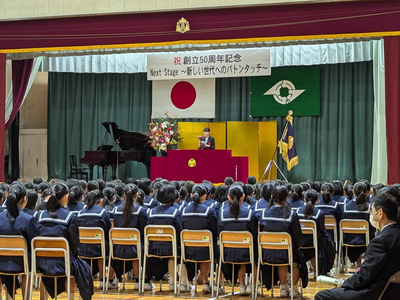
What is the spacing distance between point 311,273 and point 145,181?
263 centimetres

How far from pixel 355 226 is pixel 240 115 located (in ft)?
36.2

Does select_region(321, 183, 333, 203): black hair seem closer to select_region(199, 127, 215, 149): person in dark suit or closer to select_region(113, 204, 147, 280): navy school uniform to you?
select_region(113, 204, 147, 280): navy school uniform

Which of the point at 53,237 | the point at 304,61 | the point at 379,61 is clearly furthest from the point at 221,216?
the point at 304,61

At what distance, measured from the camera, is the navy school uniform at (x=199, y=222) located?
7492 millimetres

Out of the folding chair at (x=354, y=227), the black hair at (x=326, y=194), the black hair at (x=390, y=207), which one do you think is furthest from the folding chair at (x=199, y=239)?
the black hair at (x=390, y=207)

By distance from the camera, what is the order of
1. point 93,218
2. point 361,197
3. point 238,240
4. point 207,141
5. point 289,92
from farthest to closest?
point 289,92, point 207,141, point 361,197, point 93,218, point 238,240

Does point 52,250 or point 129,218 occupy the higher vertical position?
point 129,218

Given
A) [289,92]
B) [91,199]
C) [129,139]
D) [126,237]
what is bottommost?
[126,237]

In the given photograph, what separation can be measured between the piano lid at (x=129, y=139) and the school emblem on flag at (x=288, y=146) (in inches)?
141

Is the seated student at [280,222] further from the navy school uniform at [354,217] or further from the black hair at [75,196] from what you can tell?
the black hair at [75,196]

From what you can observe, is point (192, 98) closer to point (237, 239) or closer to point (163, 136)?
point (163, 136)

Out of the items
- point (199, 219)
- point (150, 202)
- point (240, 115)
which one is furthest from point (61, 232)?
point (240, 115)

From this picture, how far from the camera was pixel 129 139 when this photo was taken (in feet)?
58.2

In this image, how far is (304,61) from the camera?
18234 mm
